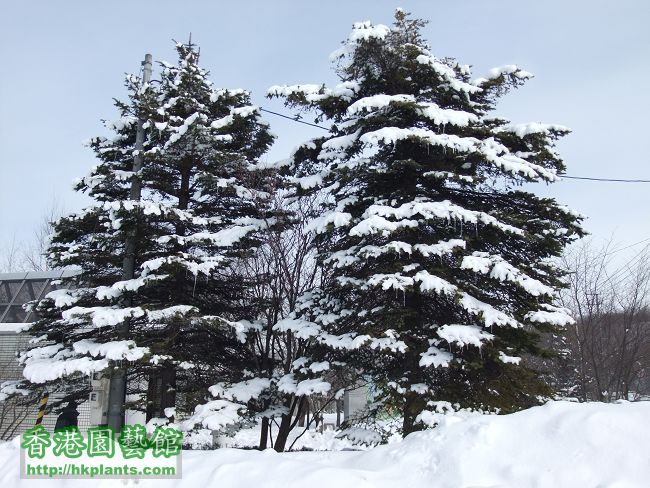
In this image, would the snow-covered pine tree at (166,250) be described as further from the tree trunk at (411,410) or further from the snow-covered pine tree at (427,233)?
the tree trunk at (411,410)

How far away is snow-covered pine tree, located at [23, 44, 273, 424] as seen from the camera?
30.7ft

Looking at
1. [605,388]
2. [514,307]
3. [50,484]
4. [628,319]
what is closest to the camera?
[50,484]

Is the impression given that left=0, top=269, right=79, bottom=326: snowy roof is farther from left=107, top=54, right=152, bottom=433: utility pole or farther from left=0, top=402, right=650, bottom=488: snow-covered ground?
left=0, top=402, right=650, bottom=488: snow-covered ground

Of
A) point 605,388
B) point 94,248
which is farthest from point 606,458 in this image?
point 605,388

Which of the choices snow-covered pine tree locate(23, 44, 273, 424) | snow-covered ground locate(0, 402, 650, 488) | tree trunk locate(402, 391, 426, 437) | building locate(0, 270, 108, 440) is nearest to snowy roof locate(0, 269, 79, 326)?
building locate(0, 270, 108, 440)

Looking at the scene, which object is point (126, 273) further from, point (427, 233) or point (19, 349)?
point (19, 349)

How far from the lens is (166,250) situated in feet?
34.8

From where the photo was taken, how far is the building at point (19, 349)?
37.7 feet

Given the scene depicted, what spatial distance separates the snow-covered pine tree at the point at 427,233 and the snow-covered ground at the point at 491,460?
8.55 ft

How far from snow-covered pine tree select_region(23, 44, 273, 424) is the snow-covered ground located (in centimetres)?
413

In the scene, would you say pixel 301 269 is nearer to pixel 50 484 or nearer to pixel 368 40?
pixel 368 40

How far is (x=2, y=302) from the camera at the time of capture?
20.3 metres

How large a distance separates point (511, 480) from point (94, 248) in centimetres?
886

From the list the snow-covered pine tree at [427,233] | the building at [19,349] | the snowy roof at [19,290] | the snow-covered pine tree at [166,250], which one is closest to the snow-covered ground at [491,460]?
the snow-covered pine tree at [427,233]
